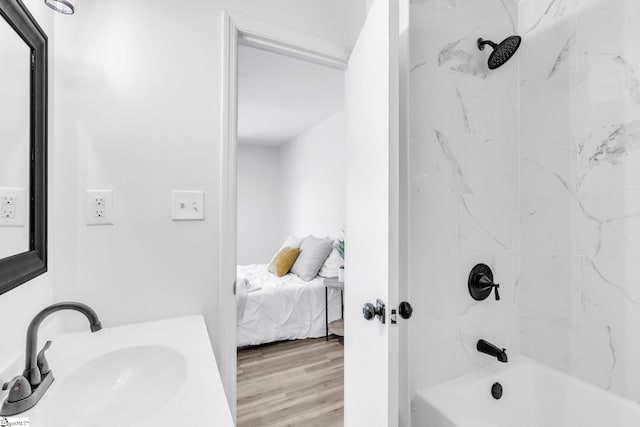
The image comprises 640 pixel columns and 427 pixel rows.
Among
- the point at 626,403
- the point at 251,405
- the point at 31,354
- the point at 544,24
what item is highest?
the point at 544,24

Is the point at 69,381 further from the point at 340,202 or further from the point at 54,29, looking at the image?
the point at 340,202

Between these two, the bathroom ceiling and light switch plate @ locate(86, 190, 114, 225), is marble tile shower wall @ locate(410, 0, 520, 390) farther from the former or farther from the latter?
the bathroom ceiling

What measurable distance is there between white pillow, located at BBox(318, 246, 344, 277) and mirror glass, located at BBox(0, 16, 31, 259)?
2625mm

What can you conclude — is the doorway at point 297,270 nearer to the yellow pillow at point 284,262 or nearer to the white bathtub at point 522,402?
the yellow pillow at point 284,262

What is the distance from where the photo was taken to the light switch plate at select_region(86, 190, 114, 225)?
1.05 metres

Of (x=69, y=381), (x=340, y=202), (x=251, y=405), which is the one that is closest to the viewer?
(x=69, y=381)

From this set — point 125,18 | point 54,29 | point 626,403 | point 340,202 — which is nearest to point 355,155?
point 125,18

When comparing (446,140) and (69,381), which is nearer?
(69,381)

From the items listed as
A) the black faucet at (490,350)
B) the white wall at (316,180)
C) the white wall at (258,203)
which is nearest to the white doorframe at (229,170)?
the black faucet at (490,350)

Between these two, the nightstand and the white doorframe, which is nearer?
the white doorframe

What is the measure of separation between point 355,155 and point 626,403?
144 cm

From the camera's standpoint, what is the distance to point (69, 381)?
2.47 feet

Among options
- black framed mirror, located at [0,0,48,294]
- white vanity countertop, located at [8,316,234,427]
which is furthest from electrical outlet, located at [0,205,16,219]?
white vanity countertop, located at [8,316,234,427]

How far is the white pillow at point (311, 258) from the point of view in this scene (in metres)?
3.22
